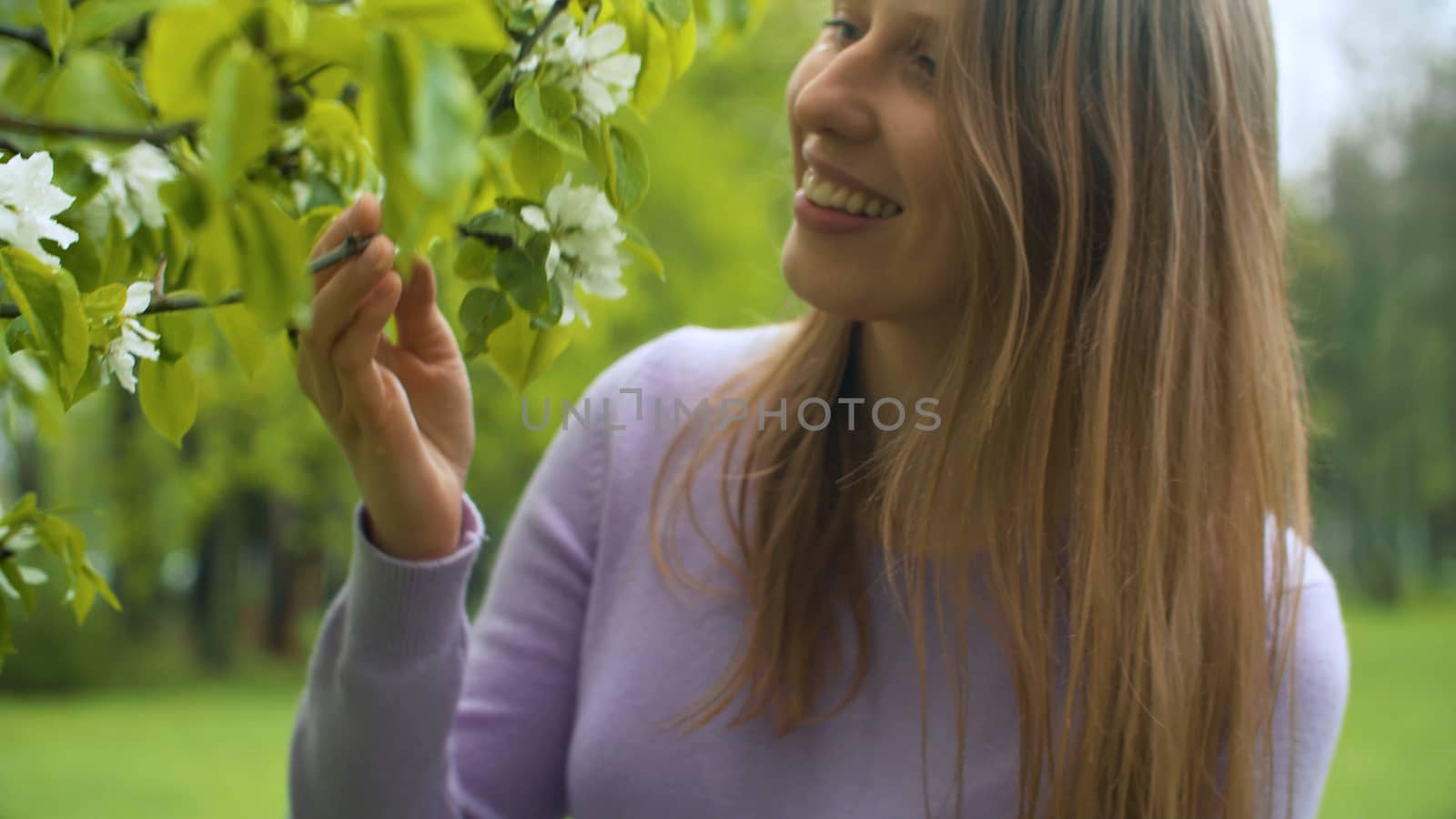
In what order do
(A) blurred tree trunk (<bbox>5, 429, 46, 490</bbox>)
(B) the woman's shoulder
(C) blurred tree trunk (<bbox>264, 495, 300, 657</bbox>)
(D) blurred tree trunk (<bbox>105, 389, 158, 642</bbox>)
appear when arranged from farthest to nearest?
1. (C) blurred tree trunk (<bbox>264, 495, 300, 657</bbox>)
2. (D) blurred tree trunk (<bbox>105, 389, 158, 642</bbox>)
3. (A) blurred tree trunk (<bbox>5, 429, 46, 490</bbox>)
4. (B) the woman's shoulder

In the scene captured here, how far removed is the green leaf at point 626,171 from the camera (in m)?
0.62

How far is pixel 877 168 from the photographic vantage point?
901 millimetres

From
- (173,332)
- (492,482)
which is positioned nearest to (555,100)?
(173,332)

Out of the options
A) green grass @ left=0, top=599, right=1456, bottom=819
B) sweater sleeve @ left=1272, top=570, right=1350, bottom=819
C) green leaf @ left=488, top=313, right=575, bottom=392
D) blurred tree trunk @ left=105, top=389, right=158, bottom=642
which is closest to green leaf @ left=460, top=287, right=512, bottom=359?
green leaf @ left=488, top=313, right=575, bottom=392

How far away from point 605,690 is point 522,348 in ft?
1.75

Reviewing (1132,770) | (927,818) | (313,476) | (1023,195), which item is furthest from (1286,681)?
(313,476)

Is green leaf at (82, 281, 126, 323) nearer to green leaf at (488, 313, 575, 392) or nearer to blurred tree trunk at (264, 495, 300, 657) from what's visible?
green leaf at (488, 313, 575, 392)

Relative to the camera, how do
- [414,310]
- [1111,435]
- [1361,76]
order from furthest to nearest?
[1361,76], [1111,435], [414,310]

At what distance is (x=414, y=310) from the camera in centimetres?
86

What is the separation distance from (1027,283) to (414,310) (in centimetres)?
42

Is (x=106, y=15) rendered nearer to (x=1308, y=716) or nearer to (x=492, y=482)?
(x=1308, y=716)

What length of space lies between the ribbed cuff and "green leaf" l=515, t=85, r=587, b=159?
42 centimetres

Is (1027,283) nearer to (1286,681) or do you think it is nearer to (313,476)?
(1286,681)

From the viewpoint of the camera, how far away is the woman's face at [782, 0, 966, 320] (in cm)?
89
